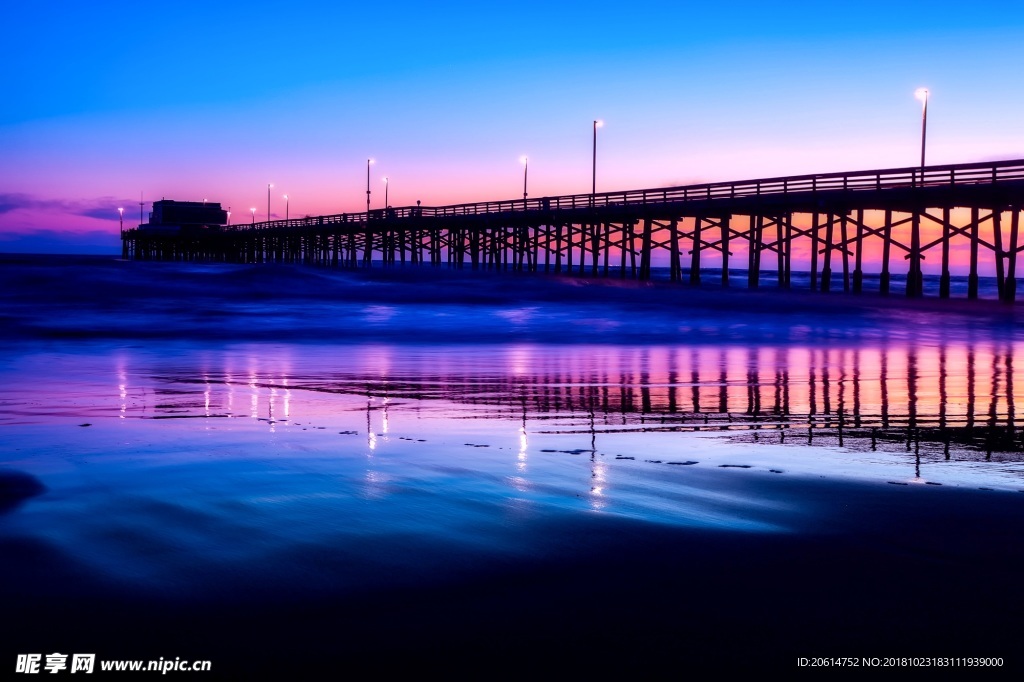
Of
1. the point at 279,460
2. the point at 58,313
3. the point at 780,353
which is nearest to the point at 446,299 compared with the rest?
the point at 58,313

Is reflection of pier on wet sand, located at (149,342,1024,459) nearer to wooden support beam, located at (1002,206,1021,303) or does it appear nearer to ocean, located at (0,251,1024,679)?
ocean, located at (0,251,1024,679)

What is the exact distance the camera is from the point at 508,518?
391 cm

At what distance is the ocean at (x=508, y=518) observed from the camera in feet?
8.86

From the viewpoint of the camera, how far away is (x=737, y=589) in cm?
307

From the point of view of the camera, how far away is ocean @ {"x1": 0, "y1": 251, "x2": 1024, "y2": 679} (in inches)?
106

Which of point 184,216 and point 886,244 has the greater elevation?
point 184,216

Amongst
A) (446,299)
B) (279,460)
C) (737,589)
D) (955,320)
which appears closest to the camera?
(737,589)

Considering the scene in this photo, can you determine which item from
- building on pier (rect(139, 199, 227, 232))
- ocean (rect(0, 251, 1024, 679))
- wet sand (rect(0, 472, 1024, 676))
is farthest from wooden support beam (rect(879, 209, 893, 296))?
building on pier (rect(139, 199, 227, 232))

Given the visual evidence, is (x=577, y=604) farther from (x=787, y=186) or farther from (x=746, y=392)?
(x=787, y=186)

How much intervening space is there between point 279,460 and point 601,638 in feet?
9.49

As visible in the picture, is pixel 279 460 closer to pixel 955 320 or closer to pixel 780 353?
pixel 780 353

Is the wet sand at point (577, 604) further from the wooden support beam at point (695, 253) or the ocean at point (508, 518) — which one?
the wooden support beam at point (695, 253)

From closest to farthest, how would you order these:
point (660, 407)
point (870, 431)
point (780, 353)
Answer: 1. point (870, 431)
2. point (660, 407)
3. point (780, 353)

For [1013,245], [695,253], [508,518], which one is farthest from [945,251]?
[508,518]
